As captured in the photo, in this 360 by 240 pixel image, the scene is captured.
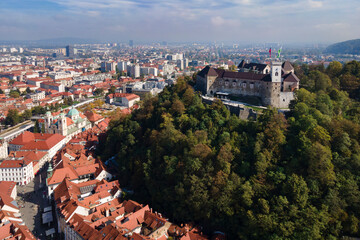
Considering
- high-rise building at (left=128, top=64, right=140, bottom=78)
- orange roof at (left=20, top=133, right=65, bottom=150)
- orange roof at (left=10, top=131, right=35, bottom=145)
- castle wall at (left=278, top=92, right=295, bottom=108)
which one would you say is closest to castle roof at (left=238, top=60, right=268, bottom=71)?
castle wall at (left=278, top=92, right=295, bottom=108)

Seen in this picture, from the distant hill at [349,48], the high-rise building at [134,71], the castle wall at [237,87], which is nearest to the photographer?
the castle wall at [237,87]

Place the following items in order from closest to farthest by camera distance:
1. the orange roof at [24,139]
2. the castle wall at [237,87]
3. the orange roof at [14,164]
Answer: the orange roof at [14,164] → the castle wall at [237,87] → the orange roof at [24,139]

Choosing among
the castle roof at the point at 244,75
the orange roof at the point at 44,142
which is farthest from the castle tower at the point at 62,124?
the castle roof at the point at 244,75

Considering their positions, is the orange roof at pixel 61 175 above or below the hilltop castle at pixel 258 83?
below

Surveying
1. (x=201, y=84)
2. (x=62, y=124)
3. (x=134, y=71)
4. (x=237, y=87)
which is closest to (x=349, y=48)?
(x=134, y=71)

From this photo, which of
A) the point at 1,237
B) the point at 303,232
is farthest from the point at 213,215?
the point at 1,237

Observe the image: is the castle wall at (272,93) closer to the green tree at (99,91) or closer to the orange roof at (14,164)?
the orange roof at (14,164)

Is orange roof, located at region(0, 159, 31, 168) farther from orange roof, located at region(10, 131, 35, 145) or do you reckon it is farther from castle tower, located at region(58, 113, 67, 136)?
castle tower, located at region(58, 113, 67, 136)
